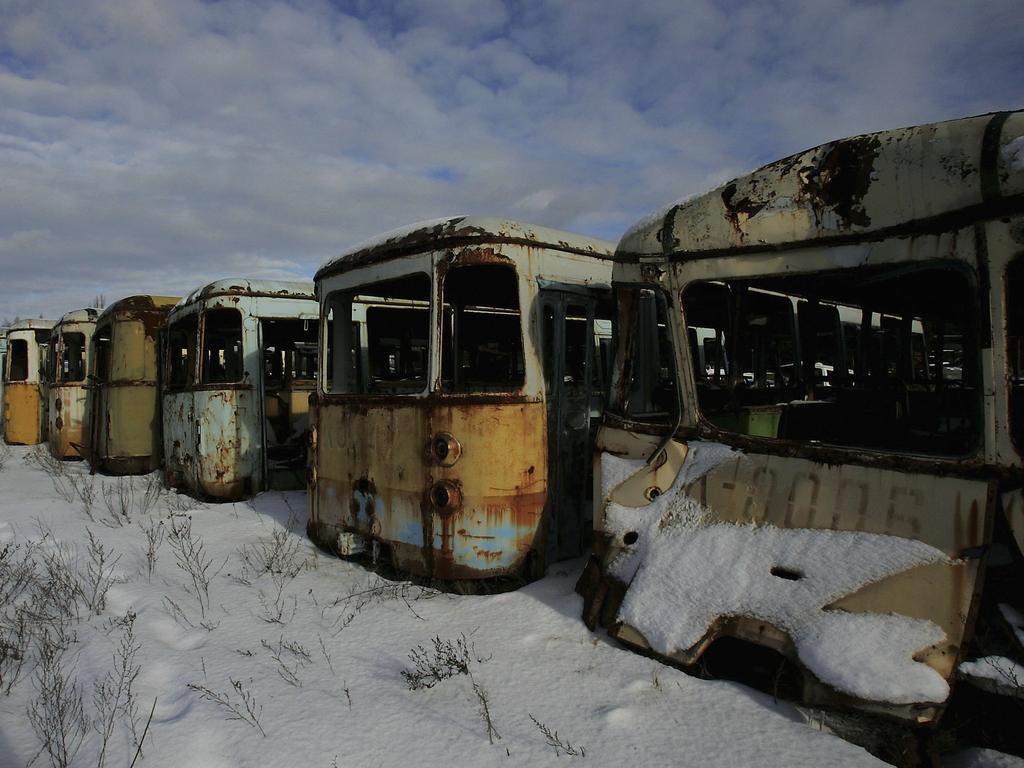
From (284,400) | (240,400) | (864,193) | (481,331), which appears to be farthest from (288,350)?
(864,193)

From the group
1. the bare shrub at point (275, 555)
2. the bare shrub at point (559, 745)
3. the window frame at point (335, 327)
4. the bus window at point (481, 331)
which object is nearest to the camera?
the bare shrub at point (559, 745)

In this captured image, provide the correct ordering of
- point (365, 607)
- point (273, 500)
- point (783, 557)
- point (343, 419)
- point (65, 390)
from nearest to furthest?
point (783, 557) → point (365, 607) → point (343, 419) → point (273, 500) → point (65, 390)

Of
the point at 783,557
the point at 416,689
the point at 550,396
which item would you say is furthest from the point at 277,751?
the point at 550,396

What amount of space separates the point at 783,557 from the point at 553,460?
6.19ft

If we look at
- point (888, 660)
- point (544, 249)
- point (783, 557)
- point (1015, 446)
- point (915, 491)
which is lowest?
point (888, 660)

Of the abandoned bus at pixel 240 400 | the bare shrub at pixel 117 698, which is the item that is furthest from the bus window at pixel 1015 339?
the abandoned bus at pixel 240 400

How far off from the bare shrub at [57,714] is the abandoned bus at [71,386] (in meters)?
9.59

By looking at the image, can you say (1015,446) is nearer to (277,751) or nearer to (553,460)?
(553,460)

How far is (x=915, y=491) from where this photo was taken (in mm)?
2654

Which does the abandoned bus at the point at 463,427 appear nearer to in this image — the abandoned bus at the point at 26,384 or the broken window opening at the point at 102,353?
the broken window opening at the point at 102,353

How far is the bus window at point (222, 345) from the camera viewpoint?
770cm

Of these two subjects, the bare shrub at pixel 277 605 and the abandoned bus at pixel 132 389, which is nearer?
the bare shrub at pixel 277 605

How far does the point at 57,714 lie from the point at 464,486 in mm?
2248

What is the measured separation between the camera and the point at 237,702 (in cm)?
299
